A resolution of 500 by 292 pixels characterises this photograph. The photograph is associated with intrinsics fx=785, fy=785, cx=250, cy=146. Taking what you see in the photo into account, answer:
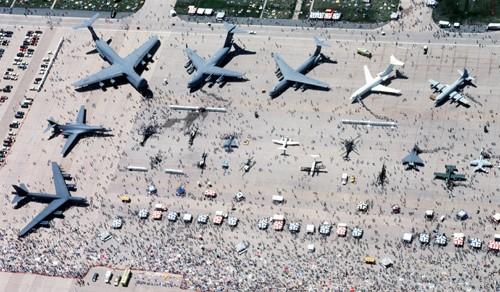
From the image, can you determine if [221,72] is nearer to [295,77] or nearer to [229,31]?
[229,31]

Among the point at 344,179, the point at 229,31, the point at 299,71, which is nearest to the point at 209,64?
the point at 229,31

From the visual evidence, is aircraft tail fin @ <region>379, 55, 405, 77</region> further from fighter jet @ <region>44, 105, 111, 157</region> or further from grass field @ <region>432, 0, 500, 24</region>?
fighter jet @ <region>44, 105, 111, 157</region>

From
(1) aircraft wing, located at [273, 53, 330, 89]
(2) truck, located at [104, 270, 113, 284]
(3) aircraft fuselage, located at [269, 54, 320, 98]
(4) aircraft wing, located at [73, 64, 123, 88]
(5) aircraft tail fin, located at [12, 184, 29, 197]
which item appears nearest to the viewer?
(2) truck, located at [104, 270, 113, 284]

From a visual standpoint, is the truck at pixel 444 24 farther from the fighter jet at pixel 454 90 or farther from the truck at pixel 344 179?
the truck at pixel 344 179

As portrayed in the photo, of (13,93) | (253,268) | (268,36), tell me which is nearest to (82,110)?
(13,93)

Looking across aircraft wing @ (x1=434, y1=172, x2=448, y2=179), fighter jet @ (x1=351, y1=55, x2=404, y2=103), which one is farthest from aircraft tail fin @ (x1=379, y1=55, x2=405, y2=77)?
aircraft wing @ (x1=434, y1=172, x2=448, y2=179)

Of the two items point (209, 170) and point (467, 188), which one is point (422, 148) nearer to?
point (467, 188)

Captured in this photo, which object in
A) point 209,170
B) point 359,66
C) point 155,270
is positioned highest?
point 359,66
